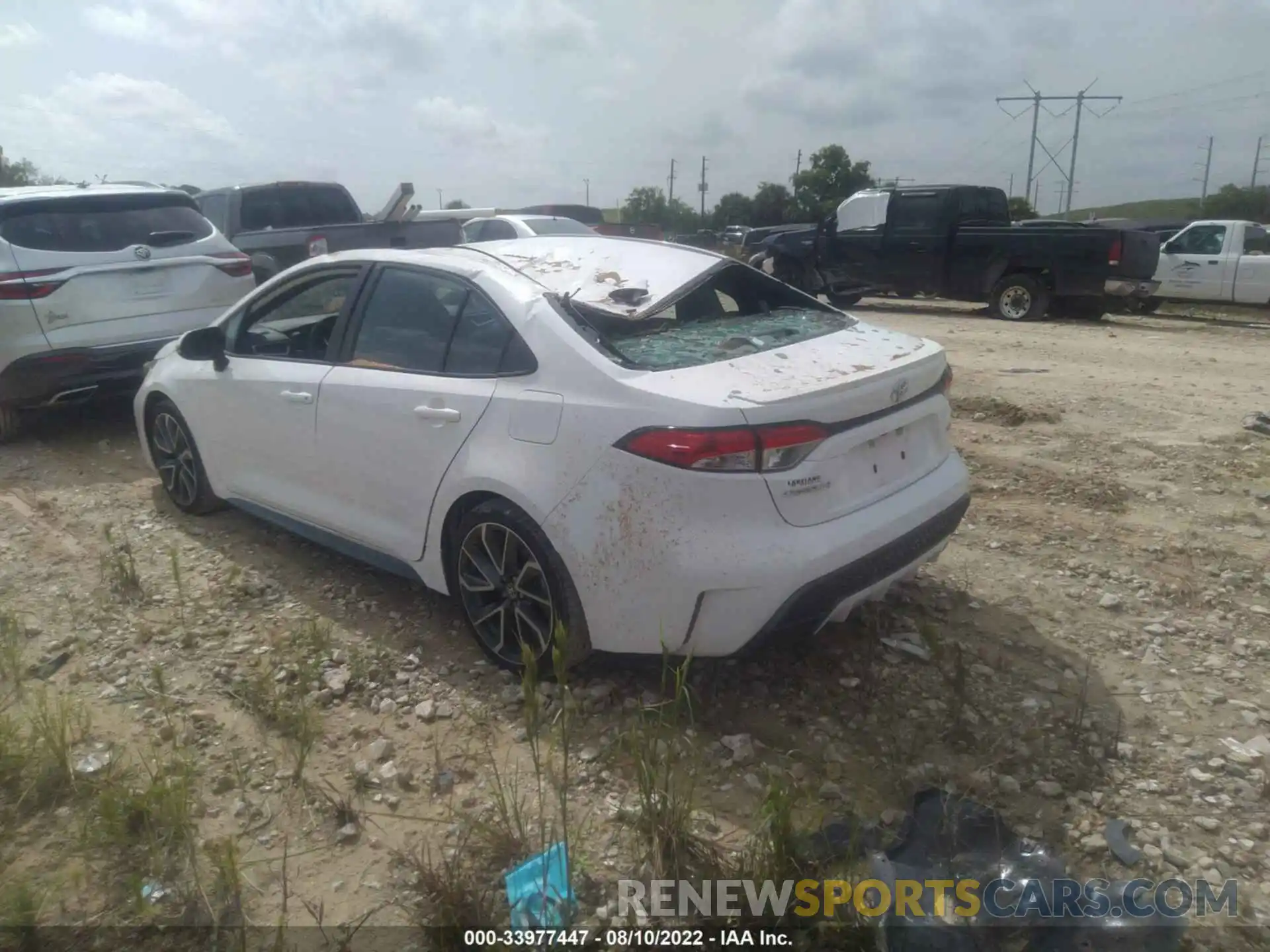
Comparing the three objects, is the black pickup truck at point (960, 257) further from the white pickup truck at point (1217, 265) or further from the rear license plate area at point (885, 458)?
the rear license plate area at point (885, 458)

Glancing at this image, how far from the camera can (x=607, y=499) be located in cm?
314

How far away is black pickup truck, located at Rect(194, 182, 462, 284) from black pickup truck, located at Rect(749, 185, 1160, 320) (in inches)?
295

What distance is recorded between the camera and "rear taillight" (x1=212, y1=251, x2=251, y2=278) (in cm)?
755

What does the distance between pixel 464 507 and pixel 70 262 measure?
476 centimetres

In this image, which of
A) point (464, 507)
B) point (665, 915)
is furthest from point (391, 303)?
point (665, 915)

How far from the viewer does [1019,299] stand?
14430 millimetres

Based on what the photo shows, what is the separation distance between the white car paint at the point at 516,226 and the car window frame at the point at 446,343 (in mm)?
9736

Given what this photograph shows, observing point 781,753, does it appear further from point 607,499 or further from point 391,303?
point 391,303

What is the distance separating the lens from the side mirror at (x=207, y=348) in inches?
192

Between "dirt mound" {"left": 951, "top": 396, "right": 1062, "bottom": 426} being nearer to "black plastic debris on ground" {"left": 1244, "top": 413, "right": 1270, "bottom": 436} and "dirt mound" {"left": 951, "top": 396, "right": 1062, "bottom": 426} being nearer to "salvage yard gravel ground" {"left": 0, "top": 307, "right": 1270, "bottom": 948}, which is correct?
"black plastic debris on ground" {"left": 1244, "top": 413, "right": 1270, "bottom": 436}

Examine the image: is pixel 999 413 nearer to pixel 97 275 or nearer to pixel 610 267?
pixel 610 267

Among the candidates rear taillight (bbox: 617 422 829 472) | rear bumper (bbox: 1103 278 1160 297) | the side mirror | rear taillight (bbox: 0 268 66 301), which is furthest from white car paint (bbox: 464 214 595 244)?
rear taillight (bbox: 617 422 829 472)

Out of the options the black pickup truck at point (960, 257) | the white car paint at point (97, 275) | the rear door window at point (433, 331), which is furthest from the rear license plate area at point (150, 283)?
the black pickup truck at point (960, 257)

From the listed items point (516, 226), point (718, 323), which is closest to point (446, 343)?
point (718, 323)
